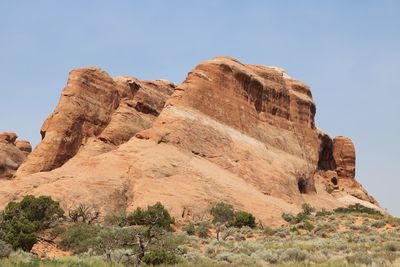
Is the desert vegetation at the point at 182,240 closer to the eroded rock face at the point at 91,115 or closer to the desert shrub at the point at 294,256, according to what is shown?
the desert shrub at the point at 294,256

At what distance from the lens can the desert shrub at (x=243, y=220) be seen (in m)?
38.0

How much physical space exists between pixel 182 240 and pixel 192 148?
82.2 ft

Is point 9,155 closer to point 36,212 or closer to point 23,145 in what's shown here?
point 23,145

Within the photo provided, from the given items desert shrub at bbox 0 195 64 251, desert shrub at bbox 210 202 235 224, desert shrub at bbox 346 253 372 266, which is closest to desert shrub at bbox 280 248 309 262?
desert shrub at bbox 346 253 372 266

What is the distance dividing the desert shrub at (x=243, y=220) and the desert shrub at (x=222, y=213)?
470mm

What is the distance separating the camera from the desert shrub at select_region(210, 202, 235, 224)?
38.6m

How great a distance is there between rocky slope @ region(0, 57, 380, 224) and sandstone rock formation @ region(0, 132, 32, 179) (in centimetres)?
2770

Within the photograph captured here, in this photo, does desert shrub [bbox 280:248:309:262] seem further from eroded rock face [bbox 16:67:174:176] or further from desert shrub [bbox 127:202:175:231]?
eroded rock face [bbox 16:67:174:176]

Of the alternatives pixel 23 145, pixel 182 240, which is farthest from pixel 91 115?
pixel 182 240

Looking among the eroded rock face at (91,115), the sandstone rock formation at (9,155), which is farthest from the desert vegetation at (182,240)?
the sandstone rock formation at (9,155)

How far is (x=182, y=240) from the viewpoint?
2622cm

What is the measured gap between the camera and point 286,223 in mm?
42188

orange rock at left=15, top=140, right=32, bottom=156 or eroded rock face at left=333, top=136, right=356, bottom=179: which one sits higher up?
eroded rock face at left=333, top=136, right=356, bottom=179

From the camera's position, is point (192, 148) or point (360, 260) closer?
point (360, 260)
